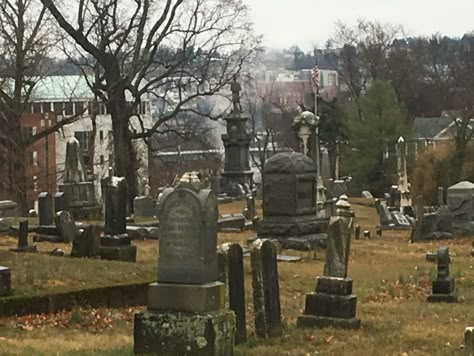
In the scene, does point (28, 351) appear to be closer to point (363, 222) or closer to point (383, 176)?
point (363, 222)

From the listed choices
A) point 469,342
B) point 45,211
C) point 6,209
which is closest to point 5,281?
point 469,342

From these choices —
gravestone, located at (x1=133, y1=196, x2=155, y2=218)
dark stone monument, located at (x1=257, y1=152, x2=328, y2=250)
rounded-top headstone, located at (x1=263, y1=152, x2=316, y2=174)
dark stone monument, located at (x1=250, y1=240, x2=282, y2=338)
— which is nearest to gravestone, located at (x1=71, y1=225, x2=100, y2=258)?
dark stone monument, located at (x1=257, y1=152, x2=328, y2=250)

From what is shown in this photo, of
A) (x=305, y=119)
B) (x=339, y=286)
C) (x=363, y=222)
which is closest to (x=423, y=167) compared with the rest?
(x=363, y=222)

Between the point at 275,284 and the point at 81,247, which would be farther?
the point at 81,247

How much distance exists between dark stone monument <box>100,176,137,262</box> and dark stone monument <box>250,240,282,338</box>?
802cm

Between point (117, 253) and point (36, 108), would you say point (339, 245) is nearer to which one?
point (117, 253)

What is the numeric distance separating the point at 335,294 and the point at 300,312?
1667 mm

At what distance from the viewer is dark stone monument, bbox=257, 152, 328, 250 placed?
851 inches

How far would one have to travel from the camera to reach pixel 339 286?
36.8 feet

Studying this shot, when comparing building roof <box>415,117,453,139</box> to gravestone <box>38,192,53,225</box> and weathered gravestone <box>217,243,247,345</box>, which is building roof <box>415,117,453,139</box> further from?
weathered gravestone <box>217,243,247,345</box>

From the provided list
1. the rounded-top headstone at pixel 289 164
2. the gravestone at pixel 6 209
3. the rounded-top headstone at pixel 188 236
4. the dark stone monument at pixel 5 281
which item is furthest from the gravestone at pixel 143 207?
the rounded-top headstone at pixel 188 236

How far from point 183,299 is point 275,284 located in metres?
1.75

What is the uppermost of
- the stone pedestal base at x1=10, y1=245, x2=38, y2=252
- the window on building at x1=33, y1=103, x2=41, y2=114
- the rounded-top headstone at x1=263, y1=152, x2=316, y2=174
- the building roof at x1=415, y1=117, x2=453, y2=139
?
the window on building at x1=33, y1=103, x2=41, y2=114

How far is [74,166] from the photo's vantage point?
30547 millimetres
